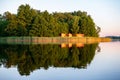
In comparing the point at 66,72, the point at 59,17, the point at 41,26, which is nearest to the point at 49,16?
the point at 41,26

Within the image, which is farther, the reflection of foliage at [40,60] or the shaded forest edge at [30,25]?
the shaded forest edge at [30,25]

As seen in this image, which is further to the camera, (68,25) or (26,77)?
(68,25)

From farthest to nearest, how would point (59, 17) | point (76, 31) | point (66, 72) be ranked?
point (59, 17)
point (76, 31)
point (66, 72)

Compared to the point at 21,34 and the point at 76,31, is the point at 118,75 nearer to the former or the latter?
the point at 21,34

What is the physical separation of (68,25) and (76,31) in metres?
3.18

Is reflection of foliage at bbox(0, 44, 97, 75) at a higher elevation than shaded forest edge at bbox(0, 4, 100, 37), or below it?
below

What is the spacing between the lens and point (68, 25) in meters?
87.1

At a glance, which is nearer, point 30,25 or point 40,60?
point 40,60

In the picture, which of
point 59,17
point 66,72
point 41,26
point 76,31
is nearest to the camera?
point 66,72

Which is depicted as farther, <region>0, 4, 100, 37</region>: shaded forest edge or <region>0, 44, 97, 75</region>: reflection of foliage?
<region>0, 4, 100, 37</region>: shaded forest edge

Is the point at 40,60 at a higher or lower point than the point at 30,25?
lower

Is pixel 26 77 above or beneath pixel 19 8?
beneath

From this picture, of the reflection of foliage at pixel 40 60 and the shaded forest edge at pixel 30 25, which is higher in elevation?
the shaded forest edge at pixel 30 25

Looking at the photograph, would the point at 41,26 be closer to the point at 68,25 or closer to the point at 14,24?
the point at 14,24
